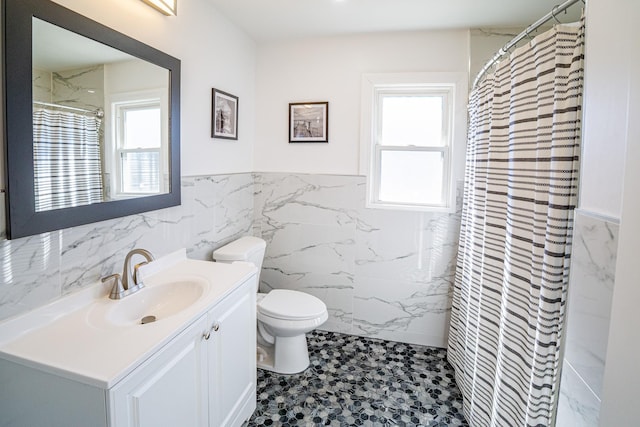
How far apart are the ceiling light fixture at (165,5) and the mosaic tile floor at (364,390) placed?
220cm

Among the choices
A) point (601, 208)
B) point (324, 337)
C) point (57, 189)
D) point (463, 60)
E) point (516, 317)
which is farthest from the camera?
point (324, 337)

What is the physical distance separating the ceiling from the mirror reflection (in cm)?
92

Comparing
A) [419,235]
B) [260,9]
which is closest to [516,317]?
[419,235]

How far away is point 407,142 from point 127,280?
85.1 inches

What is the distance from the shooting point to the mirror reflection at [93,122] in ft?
4.02

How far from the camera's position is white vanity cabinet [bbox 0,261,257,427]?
986mm

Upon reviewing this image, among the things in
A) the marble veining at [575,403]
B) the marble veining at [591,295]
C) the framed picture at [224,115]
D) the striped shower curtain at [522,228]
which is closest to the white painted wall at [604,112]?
the marble veining at [591,295]

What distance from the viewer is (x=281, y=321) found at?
2.19m

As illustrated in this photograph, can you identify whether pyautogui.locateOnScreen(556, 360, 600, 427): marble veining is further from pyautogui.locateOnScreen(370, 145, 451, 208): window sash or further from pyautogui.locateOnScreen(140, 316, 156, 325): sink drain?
pyautogui.locateOnScreen(370, 145, 451, 208): window sash

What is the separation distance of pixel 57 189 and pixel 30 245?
218 millimetres

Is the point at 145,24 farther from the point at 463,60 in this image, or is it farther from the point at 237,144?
the point at 463,60

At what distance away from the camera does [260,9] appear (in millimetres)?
2266

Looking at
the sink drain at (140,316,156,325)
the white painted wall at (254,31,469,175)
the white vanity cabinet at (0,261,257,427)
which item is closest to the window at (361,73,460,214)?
the white painted wall at (254,31,469,175)

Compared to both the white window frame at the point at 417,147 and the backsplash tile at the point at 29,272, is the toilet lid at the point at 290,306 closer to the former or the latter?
the white window frame at the point at 417,147
